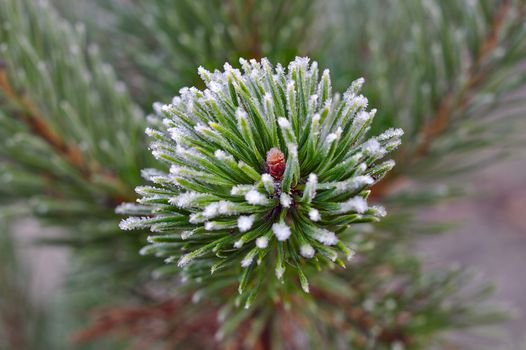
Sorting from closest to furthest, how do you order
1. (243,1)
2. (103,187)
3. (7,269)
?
(103,187)
(243,1)
(7,269)

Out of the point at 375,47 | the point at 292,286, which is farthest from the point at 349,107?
the point at 375,47

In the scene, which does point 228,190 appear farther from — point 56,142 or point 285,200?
point 56,142

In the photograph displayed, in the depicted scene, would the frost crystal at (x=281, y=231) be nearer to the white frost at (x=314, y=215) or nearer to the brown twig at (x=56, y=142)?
the white frost at (x=314, y=215)

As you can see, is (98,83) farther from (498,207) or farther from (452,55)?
(498,207)

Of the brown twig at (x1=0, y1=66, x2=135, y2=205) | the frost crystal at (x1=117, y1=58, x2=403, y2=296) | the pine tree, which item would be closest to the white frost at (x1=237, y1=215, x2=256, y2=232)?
the frost crystal at (x1=117, y1=58, x2=403, y2=296)

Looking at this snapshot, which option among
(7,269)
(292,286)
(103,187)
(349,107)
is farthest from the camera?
(7,269)

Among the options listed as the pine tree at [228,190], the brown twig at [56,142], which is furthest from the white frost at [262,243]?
the brown twig at [56,142]
